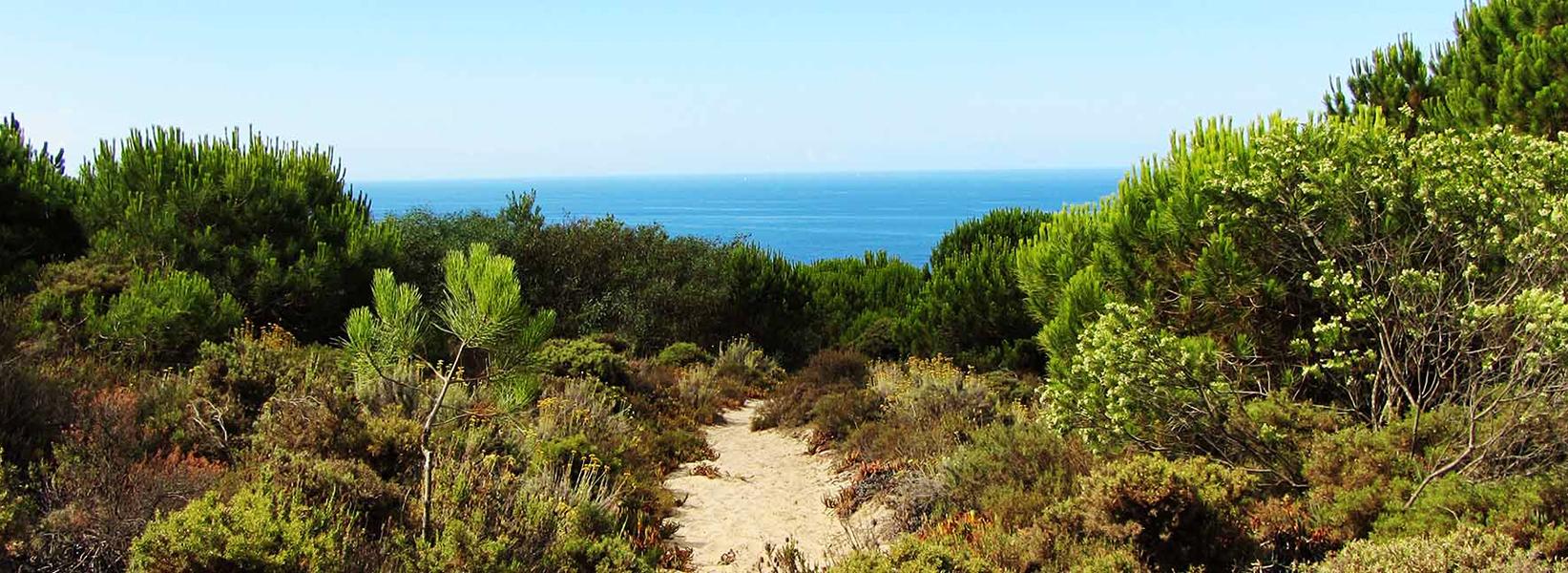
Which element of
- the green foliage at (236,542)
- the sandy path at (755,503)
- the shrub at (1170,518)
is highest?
the green foliage at (236,542)

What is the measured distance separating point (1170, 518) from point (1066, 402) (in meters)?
1.71

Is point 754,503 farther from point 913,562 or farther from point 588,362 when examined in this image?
point 588,362

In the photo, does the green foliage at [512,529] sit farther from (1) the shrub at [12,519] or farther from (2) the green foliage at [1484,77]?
(2) the green foliage at [1484,77]

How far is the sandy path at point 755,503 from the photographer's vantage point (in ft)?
25.9

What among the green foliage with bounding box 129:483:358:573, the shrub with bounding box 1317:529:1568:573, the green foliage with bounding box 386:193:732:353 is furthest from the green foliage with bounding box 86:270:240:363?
the shrub with bounding box 1317:529:1568:573

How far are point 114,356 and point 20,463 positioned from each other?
Result: 4610mm

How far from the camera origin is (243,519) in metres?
5.02

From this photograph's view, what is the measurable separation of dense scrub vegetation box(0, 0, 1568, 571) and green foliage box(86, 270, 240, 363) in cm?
5

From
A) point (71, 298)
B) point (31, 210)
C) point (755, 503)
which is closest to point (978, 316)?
point (755, 503)

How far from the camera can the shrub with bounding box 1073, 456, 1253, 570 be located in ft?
19.4

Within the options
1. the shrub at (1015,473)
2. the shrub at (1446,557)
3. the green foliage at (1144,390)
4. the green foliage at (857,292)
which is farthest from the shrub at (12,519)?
the green foliage at (857,292)

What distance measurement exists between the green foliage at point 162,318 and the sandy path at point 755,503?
5.99 m

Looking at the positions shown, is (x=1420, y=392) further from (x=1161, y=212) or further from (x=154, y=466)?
(x=154, y=466)

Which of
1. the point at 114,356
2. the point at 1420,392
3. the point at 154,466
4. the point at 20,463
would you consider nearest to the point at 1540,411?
the point at 1420,392
